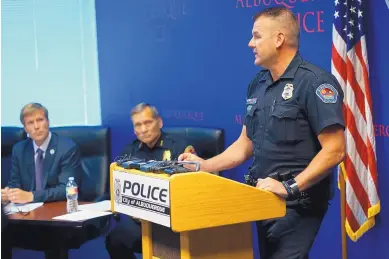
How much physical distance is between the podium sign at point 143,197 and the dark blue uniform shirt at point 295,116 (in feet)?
1.85

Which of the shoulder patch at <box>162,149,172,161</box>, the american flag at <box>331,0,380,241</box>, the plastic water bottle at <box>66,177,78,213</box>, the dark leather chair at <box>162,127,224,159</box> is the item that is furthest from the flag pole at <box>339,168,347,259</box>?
the plastic water bottle at <box>66,177,78,213</box>

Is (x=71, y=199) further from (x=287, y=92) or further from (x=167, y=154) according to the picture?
(x=287, y=92)

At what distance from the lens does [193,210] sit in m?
2.00

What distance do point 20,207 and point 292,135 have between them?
1896 millimetres

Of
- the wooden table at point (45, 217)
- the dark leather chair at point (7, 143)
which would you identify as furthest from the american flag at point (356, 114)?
the dark leather chair at point (7, 143)

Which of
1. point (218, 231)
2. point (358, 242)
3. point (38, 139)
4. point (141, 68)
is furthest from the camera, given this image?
point (141, 68)

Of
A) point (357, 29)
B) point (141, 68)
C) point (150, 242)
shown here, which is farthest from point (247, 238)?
point (141, 68)

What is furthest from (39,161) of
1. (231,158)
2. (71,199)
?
(231,158)

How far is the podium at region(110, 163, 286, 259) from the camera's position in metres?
2.00

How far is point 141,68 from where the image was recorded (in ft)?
16.4

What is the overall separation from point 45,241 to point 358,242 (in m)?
1.88

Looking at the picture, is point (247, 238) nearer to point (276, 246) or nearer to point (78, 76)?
point (276, 246)

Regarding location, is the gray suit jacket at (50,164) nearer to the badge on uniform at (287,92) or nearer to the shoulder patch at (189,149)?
the shoulder patch at (189,149)

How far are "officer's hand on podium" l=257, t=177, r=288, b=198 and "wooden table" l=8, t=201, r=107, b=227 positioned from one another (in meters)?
1.37
